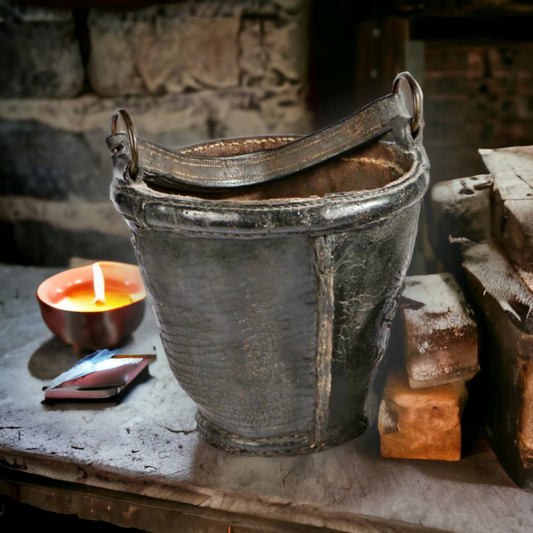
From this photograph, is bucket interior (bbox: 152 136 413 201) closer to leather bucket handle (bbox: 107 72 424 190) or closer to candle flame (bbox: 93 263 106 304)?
leather bucket handle (bbox: 107 72 424 190)

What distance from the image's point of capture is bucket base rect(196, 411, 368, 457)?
1261 millimetres

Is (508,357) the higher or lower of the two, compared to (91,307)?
higher

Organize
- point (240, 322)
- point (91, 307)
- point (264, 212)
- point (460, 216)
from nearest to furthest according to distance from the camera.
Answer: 1. point (264, 212)
2. point (240, 322)
3. point (460, 216)
4. point (91, 307)

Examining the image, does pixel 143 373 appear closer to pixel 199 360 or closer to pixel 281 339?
pixel 199 360

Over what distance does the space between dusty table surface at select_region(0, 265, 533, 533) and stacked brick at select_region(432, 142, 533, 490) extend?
0.26 ft

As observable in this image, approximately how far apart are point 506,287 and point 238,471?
24.3 inches

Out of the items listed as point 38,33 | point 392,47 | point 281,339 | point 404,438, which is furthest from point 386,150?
point 38,33

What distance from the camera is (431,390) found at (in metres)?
1.25

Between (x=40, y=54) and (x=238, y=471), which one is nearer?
(x=238, y=471)

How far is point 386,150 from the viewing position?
4.35 ft

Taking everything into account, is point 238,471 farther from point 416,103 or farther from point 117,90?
point 117,90

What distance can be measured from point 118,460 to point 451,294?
2.46 feet

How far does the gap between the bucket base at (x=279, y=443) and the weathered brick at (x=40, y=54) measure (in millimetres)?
1368

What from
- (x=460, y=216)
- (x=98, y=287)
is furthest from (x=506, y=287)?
(x=98, y=287)
